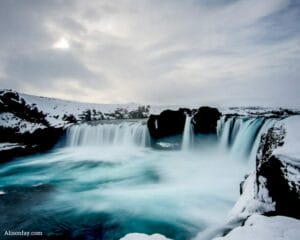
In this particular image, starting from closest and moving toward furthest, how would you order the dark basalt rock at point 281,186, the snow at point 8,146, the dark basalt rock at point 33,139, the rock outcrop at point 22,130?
1. the dark basalt rock at point 281,186
2. the snow at point 8,146
3. the dark basalt rock at point 33,139
4. the rock outcrop at point 22,130

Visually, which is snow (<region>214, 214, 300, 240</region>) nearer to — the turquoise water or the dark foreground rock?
the turquoise water

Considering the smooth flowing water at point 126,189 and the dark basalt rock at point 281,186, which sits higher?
the dark basalt rock at point 281,186

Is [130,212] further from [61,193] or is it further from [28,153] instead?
[28,153]

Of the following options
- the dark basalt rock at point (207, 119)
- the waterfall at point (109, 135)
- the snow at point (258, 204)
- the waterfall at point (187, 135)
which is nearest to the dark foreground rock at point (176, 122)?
the dark basalt rock at point (207, 119)

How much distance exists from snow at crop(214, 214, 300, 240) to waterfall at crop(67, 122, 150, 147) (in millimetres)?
18919

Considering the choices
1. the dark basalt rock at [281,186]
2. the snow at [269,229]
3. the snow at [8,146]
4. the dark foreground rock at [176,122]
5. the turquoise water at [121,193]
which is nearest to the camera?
the snow at [269,229]

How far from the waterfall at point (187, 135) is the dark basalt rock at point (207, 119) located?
28.7 inches

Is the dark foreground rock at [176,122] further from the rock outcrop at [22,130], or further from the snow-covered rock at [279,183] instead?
the snow-covered rock at [279,183]

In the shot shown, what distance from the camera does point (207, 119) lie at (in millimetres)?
20125

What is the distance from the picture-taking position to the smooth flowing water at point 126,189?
781 cm

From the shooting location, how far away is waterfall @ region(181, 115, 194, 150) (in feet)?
69.1

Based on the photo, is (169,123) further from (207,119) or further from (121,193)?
(121,193)

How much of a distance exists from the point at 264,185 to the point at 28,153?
22.0 metres

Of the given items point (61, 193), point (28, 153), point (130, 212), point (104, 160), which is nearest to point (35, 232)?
point (130, 212)
